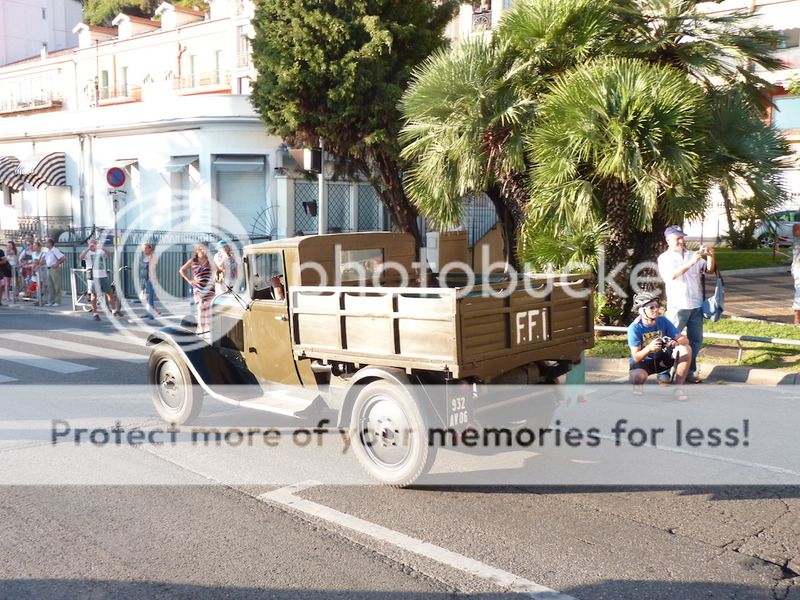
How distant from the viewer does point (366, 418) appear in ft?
19.5

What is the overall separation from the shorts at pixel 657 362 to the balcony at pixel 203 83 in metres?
37.2

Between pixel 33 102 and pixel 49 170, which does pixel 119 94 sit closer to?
pixel 33 102

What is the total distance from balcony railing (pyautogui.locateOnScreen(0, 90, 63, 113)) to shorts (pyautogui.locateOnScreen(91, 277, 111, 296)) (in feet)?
124

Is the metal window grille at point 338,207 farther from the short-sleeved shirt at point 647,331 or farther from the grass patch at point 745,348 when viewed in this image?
the short-sleeved shirt at point 647,331

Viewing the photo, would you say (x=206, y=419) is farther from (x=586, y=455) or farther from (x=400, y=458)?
(x=586, y=455)

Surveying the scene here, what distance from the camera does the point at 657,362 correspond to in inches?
333

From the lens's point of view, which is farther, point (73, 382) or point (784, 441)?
point (73, 382)

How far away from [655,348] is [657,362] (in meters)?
0.22

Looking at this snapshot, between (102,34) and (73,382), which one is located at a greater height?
(102,34)

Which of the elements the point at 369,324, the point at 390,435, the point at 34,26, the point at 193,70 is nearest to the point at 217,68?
the point at 193,70

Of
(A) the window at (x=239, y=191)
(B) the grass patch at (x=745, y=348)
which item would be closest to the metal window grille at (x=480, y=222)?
(A) the window at (x=239, y=191)

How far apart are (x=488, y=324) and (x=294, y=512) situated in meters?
1.87

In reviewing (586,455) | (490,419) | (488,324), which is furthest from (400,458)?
(586,455)

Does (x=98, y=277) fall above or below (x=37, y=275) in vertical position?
below
